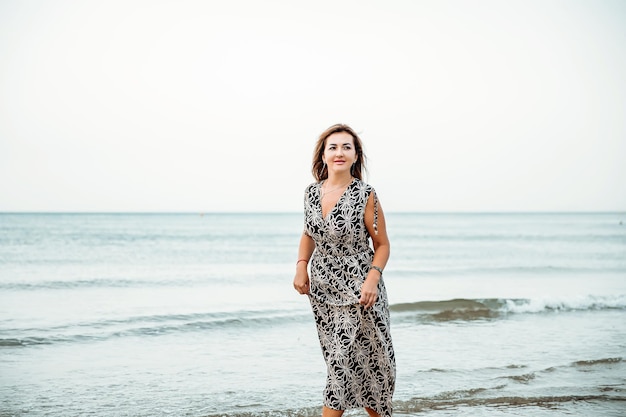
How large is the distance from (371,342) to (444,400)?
237 cm

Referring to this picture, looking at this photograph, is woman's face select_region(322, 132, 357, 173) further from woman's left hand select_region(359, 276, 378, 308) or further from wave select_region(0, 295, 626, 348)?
wave select_region(0, 295, 626, 348)

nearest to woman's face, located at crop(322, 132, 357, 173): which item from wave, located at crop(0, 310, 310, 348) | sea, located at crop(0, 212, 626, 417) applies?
sea, located at crop(0, 212, 626, 417)

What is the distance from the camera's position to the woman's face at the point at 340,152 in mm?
3598

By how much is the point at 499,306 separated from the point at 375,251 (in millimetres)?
9259

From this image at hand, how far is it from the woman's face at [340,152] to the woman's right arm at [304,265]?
44cm

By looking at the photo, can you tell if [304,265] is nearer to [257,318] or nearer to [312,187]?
[312,187]

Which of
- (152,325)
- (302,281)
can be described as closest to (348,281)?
(302,281)

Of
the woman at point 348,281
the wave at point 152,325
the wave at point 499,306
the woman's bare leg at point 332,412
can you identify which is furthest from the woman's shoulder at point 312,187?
the wave at point 499,306

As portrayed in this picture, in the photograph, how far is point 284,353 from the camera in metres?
7.84

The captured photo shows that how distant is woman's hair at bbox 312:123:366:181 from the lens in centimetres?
367

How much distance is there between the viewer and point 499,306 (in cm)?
1215

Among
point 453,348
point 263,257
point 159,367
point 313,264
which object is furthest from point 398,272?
point 313,264

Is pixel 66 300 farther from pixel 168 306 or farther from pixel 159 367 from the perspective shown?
pixel 159 367

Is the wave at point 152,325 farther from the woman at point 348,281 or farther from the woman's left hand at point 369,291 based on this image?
the woman's left hand at point 369,291
